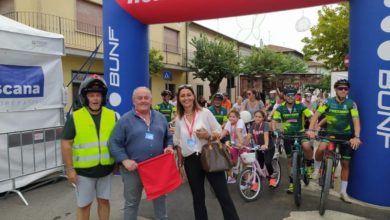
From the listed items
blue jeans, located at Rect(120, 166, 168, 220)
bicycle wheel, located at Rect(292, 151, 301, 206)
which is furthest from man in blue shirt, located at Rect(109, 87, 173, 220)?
bicycle wheel, located at Rect(292, 151, 301, 206)

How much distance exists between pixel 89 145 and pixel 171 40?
842 inches

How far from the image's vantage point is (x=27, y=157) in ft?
18.5

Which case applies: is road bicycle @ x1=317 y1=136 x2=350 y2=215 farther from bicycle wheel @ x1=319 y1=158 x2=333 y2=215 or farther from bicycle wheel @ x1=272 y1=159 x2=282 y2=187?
bicycle wheel @ x1=272 y1=159 x2=282 y2=187

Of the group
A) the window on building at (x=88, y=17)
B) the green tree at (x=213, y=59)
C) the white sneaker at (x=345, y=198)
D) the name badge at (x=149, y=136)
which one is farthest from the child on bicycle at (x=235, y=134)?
the green tree at (x=213, y=59)

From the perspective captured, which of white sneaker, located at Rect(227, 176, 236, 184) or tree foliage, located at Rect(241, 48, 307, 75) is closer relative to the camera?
white sneaker, located at Rect(227, 176, 236, 184)

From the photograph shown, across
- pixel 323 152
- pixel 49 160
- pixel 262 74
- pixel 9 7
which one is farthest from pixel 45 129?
pixel 262 74

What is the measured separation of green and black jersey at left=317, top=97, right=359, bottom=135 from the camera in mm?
4738

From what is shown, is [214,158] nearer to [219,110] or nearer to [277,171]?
[277,171]

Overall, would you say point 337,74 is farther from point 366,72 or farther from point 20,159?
point 20,159

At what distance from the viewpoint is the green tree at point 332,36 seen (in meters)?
18.4

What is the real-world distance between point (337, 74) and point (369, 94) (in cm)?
877

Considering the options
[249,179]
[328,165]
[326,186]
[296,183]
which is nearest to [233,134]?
[249,179]

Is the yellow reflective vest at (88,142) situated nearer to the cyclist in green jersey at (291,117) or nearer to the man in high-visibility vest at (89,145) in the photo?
the man in high-visibility vest at (89,145)

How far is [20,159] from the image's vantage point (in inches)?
218
